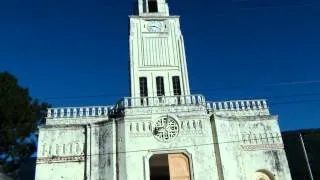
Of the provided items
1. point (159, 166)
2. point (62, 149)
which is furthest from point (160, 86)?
point (62, 149)

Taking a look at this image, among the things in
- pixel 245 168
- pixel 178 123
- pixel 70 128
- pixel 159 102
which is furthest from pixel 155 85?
pixel 245 168

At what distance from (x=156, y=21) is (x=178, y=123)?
10.00m

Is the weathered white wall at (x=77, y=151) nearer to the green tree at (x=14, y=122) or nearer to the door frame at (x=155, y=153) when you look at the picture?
the door frame at (x=155, y=153)

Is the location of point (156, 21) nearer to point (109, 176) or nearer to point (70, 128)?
point (70, 128)

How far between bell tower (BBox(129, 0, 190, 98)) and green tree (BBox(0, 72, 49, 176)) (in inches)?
350

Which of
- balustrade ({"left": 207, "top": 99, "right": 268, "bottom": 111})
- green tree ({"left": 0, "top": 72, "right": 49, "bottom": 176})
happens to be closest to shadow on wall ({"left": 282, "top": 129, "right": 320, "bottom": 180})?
balustrade ({"left": 207, "top": 99, "right": 268, "bottom": 111})

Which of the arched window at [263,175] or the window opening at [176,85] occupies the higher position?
the window opening at [176,85]

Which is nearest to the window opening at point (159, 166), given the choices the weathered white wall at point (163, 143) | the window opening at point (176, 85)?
the weathered white wall at point (163, 143)

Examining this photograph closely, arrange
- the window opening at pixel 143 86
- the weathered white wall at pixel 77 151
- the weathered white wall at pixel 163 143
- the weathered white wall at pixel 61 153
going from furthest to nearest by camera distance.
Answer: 1. the window opening at pixel 143 86
2. the weathered white wall at pixel 61 153
3. the weathered white wall at pixel 77 151
4. the weathered white wall at pixel 163 143

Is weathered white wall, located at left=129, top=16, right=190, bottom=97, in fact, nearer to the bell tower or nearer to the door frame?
the bell tower

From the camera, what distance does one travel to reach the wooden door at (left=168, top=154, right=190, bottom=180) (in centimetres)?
1939

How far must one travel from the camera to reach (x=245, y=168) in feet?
67.8

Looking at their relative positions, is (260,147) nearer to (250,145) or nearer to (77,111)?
(250,145)

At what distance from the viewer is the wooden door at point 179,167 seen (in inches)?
763
